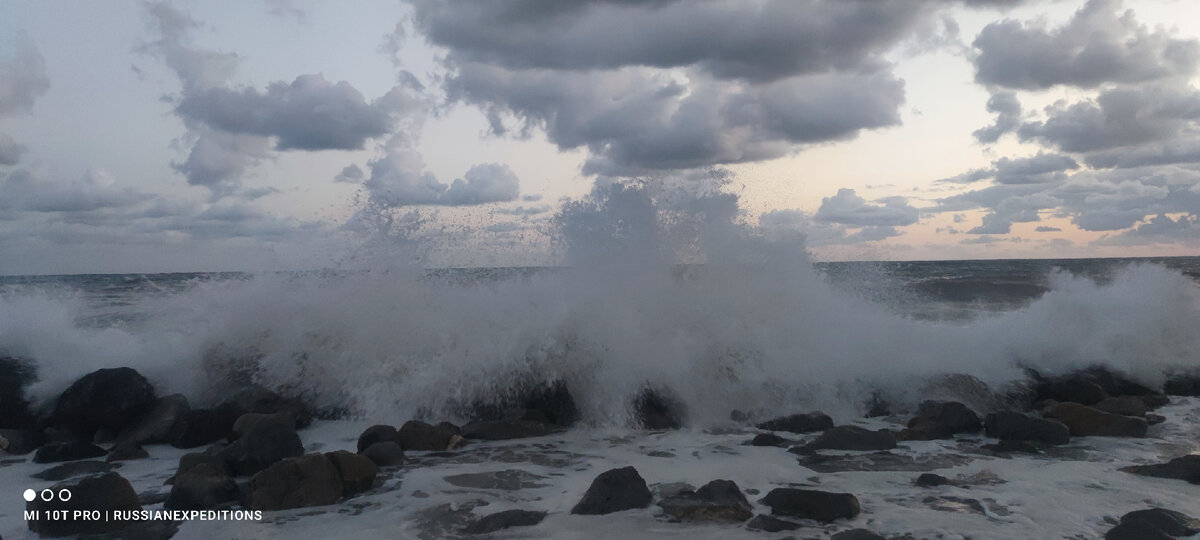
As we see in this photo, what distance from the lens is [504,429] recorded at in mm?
7324

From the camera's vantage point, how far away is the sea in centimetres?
497

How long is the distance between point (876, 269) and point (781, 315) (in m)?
3.30

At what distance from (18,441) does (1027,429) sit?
9.85m

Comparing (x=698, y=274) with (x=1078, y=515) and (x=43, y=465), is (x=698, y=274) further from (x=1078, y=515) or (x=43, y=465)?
(x=43, y=465)

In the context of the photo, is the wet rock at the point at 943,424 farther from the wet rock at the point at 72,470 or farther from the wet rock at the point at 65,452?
the wet rock at the point at 65,452

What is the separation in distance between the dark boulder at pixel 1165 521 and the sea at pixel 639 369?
0.24 m

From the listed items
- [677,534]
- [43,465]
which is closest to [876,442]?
[677,534]

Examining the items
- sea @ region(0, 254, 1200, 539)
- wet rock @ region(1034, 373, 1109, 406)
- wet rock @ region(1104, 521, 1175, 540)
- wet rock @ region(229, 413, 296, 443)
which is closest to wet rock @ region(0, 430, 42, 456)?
sea @ region(0, 254, 1200, 539)

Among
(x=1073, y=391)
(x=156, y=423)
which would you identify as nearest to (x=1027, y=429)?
(x=1073, y=391)

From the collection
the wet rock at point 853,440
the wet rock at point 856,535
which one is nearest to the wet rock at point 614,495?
the wet rock at point 856,535

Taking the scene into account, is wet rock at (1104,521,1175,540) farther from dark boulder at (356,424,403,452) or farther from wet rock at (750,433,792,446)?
dark boulder at (356,424,403,452)

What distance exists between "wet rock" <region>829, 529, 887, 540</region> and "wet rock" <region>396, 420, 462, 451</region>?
3.79 metres

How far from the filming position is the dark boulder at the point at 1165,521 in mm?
4266

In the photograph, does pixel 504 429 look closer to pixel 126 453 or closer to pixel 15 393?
pixel 126 453
